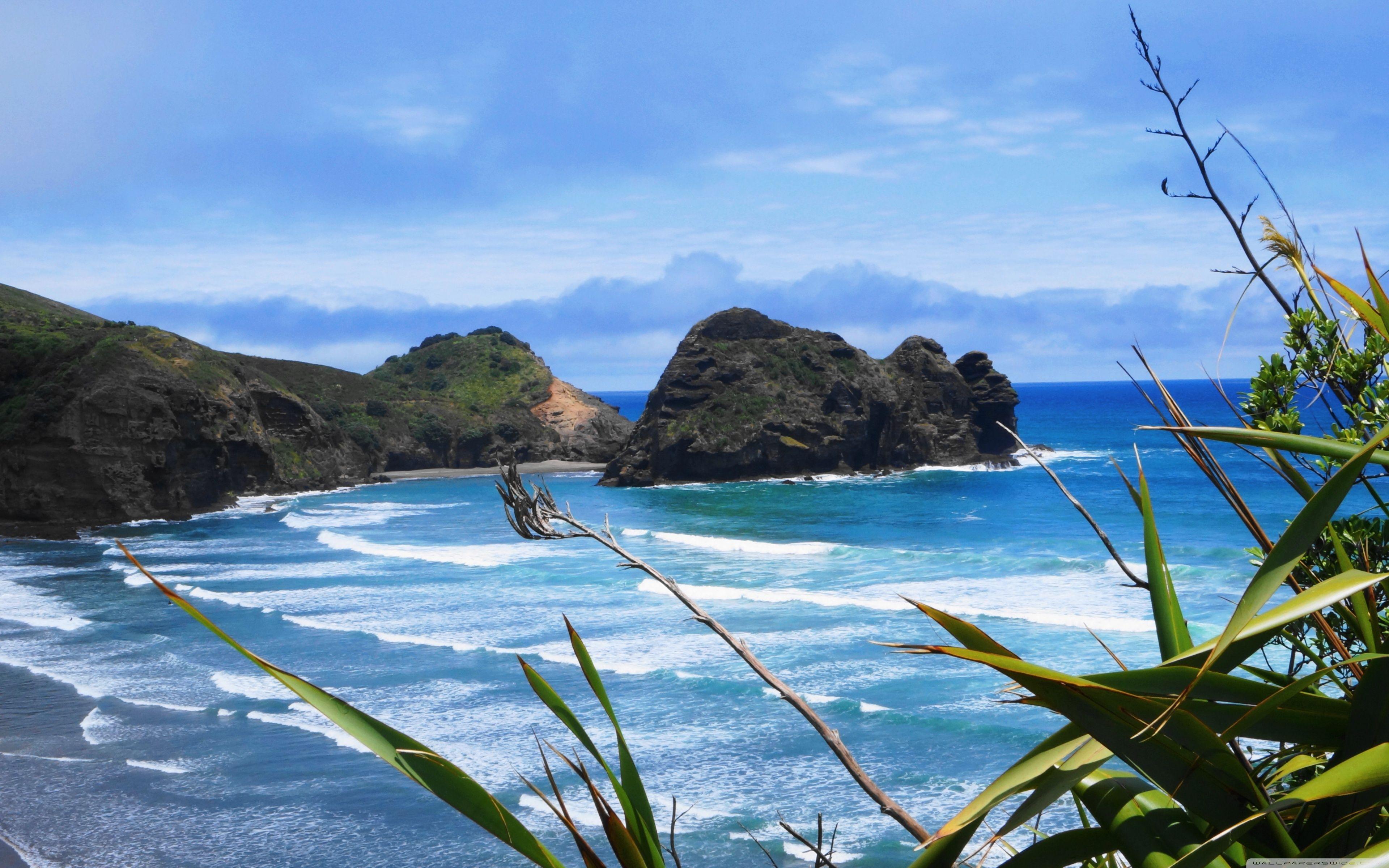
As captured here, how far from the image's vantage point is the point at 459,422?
7525 cm

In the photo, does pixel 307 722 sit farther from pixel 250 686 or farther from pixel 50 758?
pixel 50 758

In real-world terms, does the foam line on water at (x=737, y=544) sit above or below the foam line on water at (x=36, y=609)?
above

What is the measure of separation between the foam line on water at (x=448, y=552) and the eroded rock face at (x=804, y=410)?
25.3 metres

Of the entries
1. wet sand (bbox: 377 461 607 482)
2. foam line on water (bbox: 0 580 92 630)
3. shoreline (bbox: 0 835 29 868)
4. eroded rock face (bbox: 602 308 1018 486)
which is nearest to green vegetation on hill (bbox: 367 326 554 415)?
wet sand (bbox: 377 461 607 482)

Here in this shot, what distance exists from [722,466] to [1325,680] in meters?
56.3

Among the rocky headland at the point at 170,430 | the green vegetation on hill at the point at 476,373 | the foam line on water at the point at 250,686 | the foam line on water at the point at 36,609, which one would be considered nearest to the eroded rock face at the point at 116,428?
the rocky headland at the point at 170,430

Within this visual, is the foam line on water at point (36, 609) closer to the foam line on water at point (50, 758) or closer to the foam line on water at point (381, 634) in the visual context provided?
the foam line on water at point (381, 634)

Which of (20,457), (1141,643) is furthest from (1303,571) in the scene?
(20,457)

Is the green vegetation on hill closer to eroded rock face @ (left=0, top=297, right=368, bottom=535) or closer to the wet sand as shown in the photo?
the wet sand

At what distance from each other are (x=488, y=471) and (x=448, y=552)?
129 feet

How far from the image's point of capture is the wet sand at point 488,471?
66.0m

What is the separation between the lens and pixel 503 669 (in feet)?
55.1

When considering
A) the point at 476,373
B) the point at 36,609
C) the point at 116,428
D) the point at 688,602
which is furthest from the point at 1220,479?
the point at 476,373

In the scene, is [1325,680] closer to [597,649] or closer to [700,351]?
[597,649]
